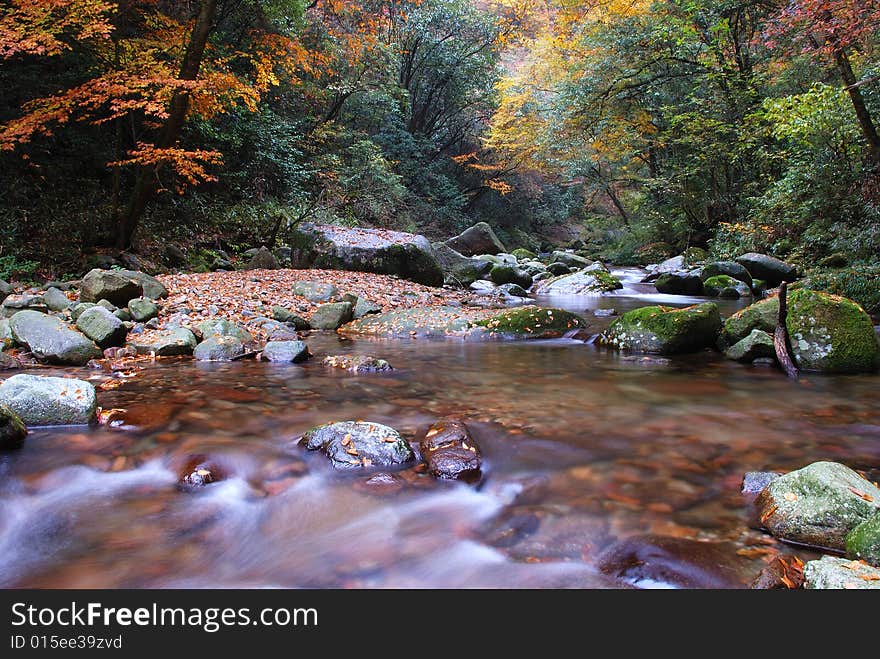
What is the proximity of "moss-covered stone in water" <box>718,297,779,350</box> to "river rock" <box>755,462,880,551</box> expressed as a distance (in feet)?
14.7

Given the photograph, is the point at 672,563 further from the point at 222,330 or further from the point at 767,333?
the point at 222,330

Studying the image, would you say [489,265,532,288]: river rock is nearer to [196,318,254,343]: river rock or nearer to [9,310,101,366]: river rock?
[196,318,254,343]: river rock

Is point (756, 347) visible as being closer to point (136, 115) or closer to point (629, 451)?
point (629, 451)

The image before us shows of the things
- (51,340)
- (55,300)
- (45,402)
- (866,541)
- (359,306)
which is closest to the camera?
(866,541)

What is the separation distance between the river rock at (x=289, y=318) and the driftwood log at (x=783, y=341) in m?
6.58

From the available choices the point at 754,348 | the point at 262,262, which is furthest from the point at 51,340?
the point at 754,348

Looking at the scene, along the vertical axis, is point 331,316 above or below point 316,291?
below

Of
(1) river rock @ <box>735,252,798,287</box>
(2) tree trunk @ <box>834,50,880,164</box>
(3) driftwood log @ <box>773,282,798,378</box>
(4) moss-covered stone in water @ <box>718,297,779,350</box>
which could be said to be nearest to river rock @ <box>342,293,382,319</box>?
(4) moss-covered stone in water @ <box>718,297,779,350</box>

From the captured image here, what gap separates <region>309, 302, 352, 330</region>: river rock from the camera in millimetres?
9016

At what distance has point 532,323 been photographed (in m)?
8.47

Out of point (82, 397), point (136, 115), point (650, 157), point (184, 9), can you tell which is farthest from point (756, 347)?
point (650, 157)

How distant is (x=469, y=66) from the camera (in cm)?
2409

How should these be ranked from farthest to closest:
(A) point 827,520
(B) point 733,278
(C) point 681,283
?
(C) point 681,283 < (B) point 733,278 < (A) point 827,520

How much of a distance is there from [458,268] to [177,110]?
27.5 feet
